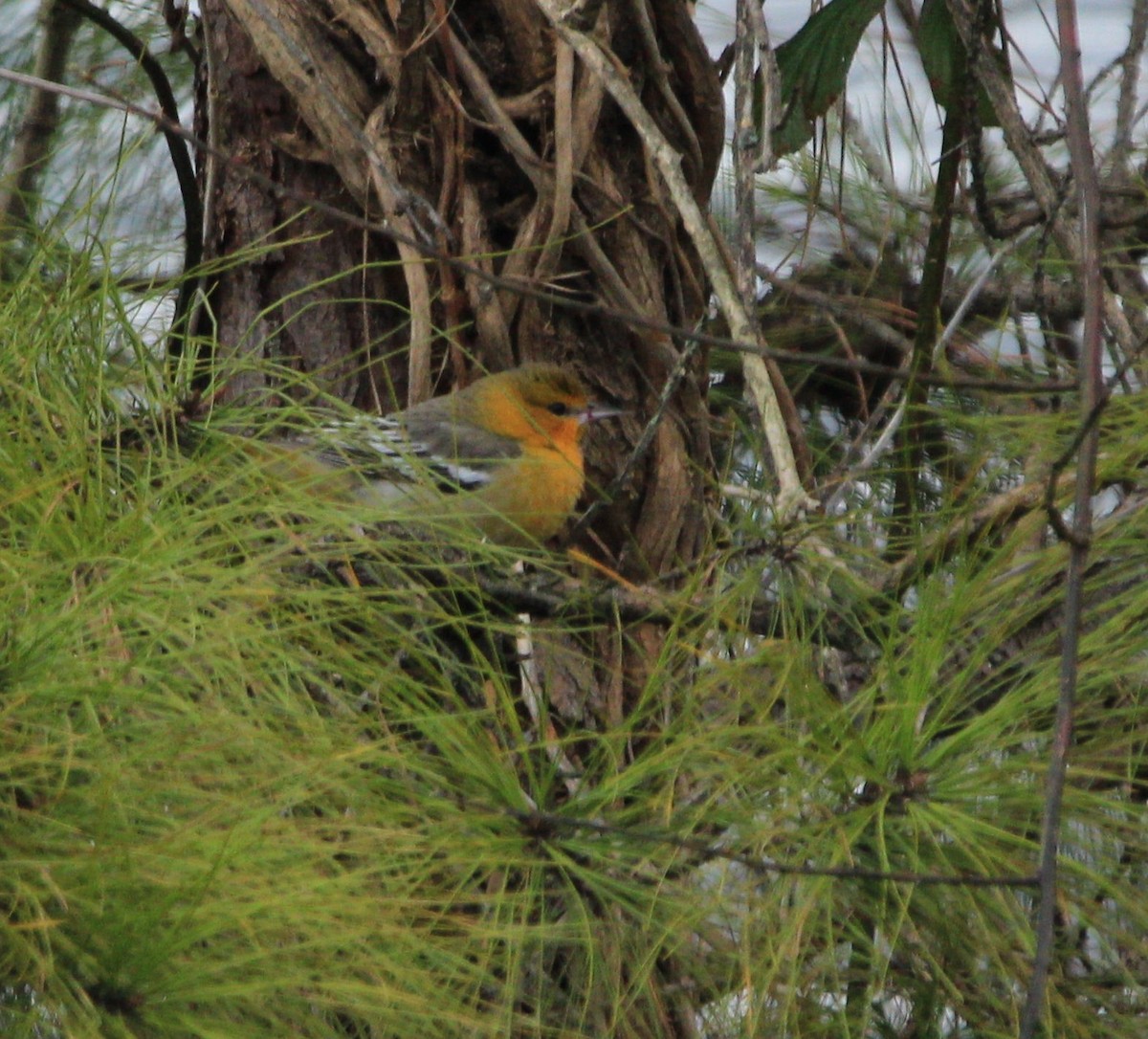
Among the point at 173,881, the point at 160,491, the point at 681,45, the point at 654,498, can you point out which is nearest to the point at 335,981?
the point at 173,881

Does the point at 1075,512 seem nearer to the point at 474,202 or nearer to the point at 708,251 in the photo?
the point at 708,251

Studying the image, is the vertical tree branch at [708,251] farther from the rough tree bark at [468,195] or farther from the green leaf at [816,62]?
the green leaf at [816,62]

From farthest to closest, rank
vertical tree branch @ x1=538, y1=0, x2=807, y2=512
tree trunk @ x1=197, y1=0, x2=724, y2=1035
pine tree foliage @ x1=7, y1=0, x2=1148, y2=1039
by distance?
tree trunk @ x1=197, y1=0, x2=724, y2=1035 < vertical tree branch @ x1=538, y1=0, x2=807, y2=512 < pine tree foliage @ x1=7, y1=0, x2=1148, y2=1039

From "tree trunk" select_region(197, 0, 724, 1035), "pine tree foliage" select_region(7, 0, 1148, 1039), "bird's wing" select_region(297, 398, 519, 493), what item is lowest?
"pine tree foliage" select_region(7, 0, 1148, 1039)

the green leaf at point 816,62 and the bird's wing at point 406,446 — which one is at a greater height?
the green leaf at point 816,62

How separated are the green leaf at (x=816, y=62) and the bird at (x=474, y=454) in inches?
23.2

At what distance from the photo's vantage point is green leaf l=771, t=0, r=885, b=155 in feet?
9.04

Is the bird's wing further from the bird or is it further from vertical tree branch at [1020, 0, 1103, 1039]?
vertical tree branch at [1020, 0, 1103, 1039]

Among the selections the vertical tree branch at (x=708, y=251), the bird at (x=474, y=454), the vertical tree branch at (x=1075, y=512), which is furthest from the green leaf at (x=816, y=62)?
the vertical tree branch at (x=1075, y=512)

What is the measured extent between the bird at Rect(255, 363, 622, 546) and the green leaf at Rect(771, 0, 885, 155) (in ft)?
1.93

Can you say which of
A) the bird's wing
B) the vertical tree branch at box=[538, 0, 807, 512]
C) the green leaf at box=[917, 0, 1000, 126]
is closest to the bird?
the bird's wing

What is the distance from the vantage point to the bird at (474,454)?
208 centimetres

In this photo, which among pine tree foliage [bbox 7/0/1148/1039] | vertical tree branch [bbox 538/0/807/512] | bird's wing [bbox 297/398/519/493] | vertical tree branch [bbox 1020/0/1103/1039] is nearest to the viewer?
vertical tree branch [bbox 1020/0/1103/1039]

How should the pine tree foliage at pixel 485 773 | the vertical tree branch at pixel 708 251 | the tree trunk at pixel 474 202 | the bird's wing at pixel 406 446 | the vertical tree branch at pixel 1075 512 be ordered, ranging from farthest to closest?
the tree trunk at pixel 474 202 → the vertical tree branch at pixel 708 251 → the bird's wing at pixel 406 446 → the pine tree foliage at pixel 485 773 → the vertical tree branch at pixel 1075 512
